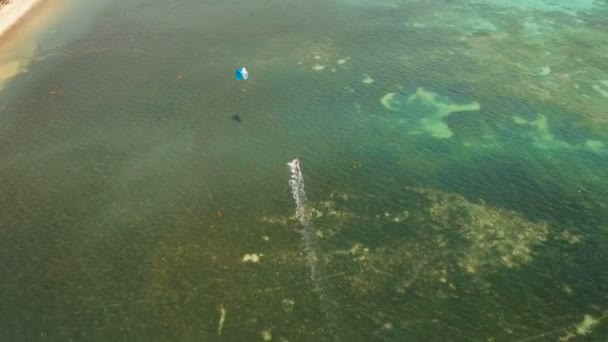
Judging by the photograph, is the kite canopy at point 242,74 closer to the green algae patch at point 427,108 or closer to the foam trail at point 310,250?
the foam trail at point 310,250

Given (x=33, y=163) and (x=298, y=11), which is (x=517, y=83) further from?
(x=33, y=163)

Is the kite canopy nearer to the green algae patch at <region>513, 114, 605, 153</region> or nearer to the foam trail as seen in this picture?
the foam trail

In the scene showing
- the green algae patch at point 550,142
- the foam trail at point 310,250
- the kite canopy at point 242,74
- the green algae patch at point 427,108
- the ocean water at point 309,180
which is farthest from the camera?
the kite canopy at point 242,74

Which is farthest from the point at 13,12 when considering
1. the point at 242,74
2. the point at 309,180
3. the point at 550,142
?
the point at 550,142

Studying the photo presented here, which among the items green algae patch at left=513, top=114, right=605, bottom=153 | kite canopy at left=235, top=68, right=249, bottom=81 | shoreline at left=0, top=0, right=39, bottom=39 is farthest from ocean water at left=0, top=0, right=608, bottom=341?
shoreline at left=0, top=0, right=39, bottom=39

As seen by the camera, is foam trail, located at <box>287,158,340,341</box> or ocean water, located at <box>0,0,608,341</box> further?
ocean water, located at <box>0,0,608,341</box>

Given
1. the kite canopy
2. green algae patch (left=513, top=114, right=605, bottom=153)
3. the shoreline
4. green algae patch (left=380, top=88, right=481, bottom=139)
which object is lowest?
green algae patch (left=513, top=114, right=605, bottom=153)

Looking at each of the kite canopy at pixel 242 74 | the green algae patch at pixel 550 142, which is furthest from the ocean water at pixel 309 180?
the kite canopy at pixel 242 74

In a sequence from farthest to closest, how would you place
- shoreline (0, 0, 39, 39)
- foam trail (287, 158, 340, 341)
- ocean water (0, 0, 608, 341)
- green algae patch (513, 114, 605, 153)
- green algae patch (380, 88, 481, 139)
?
1. shoreline (0, 0, 39, 39)
2. green algae patch (380, 88, 481, 139)
3. green algae patch (513, 114, 605, 153)
4. ocean water (0, 0, 608, 341)
5. foam trail (287, 158, 340, 341)
